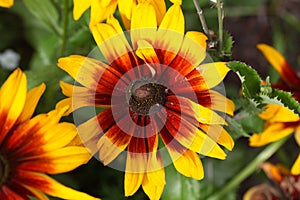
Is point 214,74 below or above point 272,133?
above

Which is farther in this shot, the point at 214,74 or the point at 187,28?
the point at 187,28

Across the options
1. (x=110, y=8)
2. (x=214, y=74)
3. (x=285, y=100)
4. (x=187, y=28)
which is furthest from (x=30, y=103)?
(x=187, y=28)

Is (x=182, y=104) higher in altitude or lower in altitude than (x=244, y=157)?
higher

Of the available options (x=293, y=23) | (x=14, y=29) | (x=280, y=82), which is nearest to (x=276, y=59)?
(x=280, y=82)

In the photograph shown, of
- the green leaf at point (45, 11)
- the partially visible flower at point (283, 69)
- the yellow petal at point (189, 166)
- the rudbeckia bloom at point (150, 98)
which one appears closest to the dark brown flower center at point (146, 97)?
the rudbeckia bloom at point (150, 98)

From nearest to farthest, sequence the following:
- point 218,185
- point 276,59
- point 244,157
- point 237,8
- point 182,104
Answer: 1. point 182,104
2. point 276,59
3. point 218,185
4. point 244,157
5. point 237,8

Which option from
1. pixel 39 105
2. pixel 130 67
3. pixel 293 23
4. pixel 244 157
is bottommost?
pixel 244 157

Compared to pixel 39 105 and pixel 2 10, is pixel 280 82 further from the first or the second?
pixel 2 10

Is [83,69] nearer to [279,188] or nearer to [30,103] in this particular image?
[30,103]
